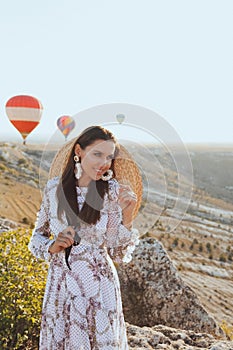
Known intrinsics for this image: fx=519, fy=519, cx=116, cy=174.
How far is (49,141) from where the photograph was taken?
2895 mm

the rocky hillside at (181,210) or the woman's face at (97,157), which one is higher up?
the woman's face at (97,157)

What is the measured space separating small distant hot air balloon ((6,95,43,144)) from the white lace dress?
19848 millimetres

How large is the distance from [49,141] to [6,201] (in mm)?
33857

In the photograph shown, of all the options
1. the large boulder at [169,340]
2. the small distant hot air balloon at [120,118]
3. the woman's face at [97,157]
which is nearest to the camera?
the small distant hot air balloon at [120,118]

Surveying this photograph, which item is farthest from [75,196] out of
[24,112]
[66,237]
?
[24,112]

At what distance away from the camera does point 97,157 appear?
2.70 m

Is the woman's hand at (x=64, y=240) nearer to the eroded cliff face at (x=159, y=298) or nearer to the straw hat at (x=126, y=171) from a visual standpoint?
the straw hat at (x=126, y=171)

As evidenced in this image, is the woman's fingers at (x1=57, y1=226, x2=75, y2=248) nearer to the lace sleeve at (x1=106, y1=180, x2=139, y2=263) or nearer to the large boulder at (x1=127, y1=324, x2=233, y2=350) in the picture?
the lace sleeve at (x1=106, y1=180, x2=139, y2=263)

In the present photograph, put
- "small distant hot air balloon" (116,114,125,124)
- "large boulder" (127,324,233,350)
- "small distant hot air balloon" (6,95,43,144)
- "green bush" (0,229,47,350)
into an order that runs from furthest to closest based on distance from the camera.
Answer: "small distant hot air balloon" (6,95,43,144)
"large boulder" (127,324,233,350)
"green bush" (0,229,47,350)
"small distant hot air balloon" (116,114,125,124)

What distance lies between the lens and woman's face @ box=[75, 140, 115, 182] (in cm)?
269

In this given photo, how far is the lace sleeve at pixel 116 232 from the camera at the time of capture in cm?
282

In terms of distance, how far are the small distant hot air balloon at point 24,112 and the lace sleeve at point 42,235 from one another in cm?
1976


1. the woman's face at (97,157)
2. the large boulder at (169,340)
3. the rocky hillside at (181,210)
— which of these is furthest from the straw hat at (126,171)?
the large boulder at (169,340)

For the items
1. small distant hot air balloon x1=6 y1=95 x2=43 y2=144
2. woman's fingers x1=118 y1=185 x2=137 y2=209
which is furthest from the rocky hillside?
small distant hot air balloon x1=6 y1=95 x2=43 y2=144
